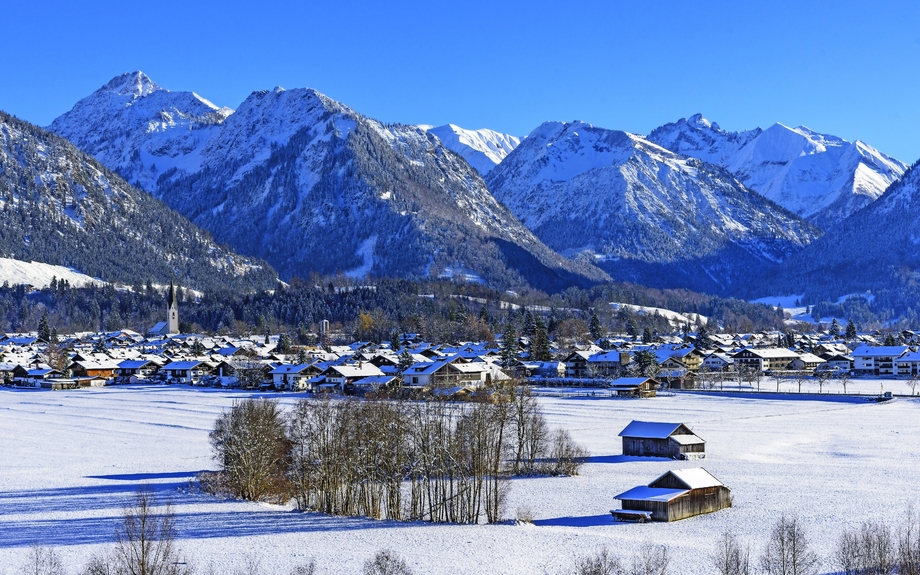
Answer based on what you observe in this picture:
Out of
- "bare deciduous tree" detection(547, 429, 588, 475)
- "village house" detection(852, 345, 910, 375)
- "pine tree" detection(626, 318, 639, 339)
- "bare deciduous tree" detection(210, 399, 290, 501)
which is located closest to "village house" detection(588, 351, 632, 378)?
"village house" detection(852, 345, 910, 375)

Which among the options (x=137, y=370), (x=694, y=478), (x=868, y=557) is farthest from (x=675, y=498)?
(x=137, y=370)

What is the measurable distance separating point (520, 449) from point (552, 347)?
308 ft

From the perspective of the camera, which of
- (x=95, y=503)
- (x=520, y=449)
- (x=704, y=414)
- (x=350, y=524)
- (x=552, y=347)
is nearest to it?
(x=350, y=524)

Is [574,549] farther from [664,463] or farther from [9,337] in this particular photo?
[9,337]

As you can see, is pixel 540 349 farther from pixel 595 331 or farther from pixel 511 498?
pixel 511 498

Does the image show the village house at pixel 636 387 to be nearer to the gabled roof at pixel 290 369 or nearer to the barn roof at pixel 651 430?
the gabled roof at pixel 290 369

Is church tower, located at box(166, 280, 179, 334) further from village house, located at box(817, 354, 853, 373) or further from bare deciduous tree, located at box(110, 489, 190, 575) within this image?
bare deciduous tree, located at box(110, 489, 190, 575)

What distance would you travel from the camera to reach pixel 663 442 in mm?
55531

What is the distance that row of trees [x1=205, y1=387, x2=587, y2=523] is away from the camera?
40.5 metres

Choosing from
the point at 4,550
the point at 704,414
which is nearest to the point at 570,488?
the point at 4,550

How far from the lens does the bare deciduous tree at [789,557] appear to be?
28.7 metres

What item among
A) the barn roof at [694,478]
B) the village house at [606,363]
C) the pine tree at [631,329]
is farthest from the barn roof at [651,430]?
the pine tree at [631,329]

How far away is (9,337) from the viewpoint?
17762 cm

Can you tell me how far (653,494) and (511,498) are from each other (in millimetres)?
6659
